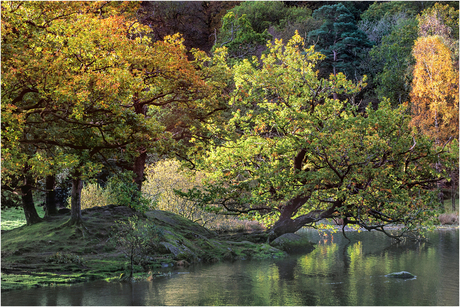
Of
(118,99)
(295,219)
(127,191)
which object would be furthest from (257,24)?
(118,99)

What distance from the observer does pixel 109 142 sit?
2131cm

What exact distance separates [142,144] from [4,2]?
7771 mm

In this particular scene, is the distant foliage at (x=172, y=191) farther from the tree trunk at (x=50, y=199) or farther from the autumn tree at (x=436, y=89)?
the autumn tree at (x=436, y=89)

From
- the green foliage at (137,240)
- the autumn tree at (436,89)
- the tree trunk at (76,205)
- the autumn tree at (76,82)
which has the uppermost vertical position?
the autumn tree at (436,89)

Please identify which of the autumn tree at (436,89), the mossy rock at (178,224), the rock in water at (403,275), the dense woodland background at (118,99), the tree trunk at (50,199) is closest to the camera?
the dense woodland background at (118,99)

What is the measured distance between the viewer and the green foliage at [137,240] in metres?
20.1

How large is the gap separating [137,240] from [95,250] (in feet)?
10.6

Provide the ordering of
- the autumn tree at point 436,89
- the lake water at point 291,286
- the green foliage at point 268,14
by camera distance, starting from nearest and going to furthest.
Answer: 1. the lake water at point 291,286
2. the autumn tree at point 436,89
3. the green foliage at point 268,14

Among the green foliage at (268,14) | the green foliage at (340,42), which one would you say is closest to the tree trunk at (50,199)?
the green foliage at (340,42)

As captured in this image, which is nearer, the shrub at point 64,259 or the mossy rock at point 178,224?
the shrub at point 64,259

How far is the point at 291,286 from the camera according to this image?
61.2ft

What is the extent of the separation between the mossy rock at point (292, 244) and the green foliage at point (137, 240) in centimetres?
821

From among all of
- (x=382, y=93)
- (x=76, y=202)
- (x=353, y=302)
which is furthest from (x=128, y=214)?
(x=382, y=93)

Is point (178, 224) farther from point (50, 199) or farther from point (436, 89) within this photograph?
point (436, 89)
